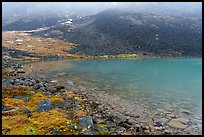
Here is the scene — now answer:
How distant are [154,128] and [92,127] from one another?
6.00m

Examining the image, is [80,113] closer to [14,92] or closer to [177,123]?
[177,123]

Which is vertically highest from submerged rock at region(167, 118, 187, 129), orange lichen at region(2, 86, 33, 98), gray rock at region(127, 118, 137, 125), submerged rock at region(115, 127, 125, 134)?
submerged rock at region(115, 127, 125, 134)

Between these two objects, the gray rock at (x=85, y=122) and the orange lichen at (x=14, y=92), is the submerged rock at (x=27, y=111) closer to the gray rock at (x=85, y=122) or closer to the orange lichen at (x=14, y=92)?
the gray rock at (x=85, y=122)

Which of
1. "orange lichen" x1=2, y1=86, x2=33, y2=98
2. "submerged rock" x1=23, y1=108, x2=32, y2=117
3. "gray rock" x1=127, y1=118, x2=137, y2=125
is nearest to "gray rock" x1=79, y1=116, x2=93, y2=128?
"gray rock" x1=127, y1=118, x2=137, y2=125

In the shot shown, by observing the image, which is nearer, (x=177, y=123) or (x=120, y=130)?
(x=120, y=130)

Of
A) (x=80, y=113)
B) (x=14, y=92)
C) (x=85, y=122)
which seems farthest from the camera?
(x=14, y=92)

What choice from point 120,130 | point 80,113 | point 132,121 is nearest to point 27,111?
point 80,113

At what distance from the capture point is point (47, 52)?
5458 inches

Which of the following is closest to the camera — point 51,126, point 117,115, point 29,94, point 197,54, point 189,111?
point 51,126

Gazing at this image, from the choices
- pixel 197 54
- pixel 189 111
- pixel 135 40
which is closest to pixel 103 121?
pixel 189 111

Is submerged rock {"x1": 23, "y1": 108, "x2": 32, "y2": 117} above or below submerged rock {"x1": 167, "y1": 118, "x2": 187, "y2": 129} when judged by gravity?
above

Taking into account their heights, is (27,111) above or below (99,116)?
above

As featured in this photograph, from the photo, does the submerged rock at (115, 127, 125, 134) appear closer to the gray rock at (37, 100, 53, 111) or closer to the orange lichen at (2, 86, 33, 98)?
the gray rock at (37, 100, 53, 111)

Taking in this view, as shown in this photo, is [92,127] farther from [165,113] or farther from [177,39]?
[177,39]
